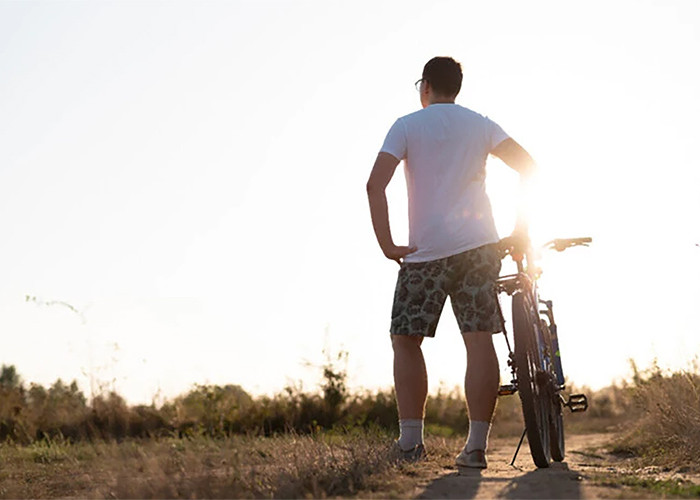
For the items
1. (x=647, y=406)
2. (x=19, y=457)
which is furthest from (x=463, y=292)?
(x=19, y=457)

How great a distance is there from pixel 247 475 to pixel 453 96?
98.7 inches

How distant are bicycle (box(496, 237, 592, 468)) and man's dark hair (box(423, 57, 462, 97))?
941 mm

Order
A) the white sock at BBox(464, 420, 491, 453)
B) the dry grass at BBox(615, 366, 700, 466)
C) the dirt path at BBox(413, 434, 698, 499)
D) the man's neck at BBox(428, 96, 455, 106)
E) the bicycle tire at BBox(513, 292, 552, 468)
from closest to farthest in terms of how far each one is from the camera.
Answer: the dirt path at BBox(413, 434, 698, 499) < the bicycle tire at BBox(513, 292, 552, 468) < the white sock at BBox(464, 420, 491, 453) < the man's neck at BBox(428, 96, 455, 106) < the dry grass at BBox(615, 366, 700, 466)

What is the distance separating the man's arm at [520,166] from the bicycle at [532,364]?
0.32 feet

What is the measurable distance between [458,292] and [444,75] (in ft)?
4.14

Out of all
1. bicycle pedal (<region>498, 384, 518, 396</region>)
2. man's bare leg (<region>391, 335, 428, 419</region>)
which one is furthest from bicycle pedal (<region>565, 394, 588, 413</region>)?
man's bare leg (<region>391, 335, 428, 419</region>)

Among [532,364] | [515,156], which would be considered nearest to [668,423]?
[532,364]

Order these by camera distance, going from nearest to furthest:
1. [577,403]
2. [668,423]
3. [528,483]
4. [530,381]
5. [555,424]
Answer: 1. [528,483]
2. [530,381]
3. [555,424]
4. [577,403]
5. [668,423]

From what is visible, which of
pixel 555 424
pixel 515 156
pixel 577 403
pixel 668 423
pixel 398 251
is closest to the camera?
pixel 398 251

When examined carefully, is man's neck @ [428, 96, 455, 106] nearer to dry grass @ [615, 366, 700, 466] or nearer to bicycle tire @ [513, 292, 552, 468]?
bicycle tire @ [513, 292, 552, 468]

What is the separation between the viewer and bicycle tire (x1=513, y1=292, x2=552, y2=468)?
512 cm

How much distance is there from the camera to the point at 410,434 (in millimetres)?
5434

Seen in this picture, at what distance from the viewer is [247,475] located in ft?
14.8

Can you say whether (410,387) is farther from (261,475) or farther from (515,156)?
(515,156)
